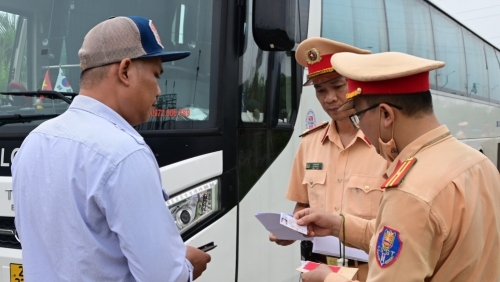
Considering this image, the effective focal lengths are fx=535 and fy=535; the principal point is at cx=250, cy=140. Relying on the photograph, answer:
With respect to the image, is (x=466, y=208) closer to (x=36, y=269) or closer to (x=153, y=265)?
(x=153, y=265)

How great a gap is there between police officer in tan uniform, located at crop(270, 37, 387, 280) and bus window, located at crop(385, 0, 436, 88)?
320 cm

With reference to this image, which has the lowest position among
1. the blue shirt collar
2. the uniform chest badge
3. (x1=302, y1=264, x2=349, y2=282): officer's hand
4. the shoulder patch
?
(x1=302, y1=264, x2=349, y2=282): officer's hand

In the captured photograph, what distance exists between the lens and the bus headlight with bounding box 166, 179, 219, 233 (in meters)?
2.72

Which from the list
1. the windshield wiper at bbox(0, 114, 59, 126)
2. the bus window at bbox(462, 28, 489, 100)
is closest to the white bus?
the windshield wiper at bbox(0, 114, 59, 126)

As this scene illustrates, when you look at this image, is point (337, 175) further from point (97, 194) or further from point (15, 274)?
point (15, 274)

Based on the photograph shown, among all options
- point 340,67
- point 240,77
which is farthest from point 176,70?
point 340,67

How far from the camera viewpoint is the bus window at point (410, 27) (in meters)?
5.86

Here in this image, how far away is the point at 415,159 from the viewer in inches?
63.9

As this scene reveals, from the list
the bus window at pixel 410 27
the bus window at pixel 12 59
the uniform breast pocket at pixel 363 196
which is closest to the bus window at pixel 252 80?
the uniform breast pocket at pixel 363 196

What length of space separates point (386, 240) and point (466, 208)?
0.24 m

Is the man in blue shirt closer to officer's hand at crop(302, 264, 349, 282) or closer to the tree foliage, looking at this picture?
officer's hand at crop(302, 264, 349, 282)

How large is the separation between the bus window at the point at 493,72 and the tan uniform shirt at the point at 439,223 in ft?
30.6

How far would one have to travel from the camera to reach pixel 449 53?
7867mm

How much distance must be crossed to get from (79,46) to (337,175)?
1603 mm
